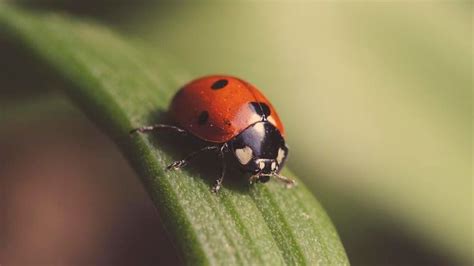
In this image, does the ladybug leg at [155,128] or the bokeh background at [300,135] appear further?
the bokeh background at [300,135]

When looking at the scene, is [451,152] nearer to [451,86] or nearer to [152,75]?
[451,86]

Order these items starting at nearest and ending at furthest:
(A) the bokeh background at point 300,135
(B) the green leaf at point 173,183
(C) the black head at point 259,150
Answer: (B) the green leaf at point 173,183 < (C) the black head at point 259,150 < (A) the bokeh background at point 300,135

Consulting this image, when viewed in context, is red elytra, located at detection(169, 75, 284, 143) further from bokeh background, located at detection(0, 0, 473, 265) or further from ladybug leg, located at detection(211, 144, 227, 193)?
bokeh background, located at detection(0, 0, 473, 265)

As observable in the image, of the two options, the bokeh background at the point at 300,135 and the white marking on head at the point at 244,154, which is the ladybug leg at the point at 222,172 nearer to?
the white marking on head at the point at 244,154

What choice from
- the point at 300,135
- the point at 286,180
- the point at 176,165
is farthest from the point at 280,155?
the point at 300,135

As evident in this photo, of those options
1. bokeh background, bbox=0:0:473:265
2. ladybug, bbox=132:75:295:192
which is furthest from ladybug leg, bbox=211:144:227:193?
bokeh background, bbox=0:0:473:265

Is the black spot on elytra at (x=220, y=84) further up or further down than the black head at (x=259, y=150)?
further up

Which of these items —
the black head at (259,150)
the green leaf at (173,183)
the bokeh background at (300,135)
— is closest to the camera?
the green leaf at (173,183)

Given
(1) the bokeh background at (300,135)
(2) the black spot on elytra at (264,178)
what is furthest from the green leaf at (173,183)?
(1) the bokeh background at (300,135)
